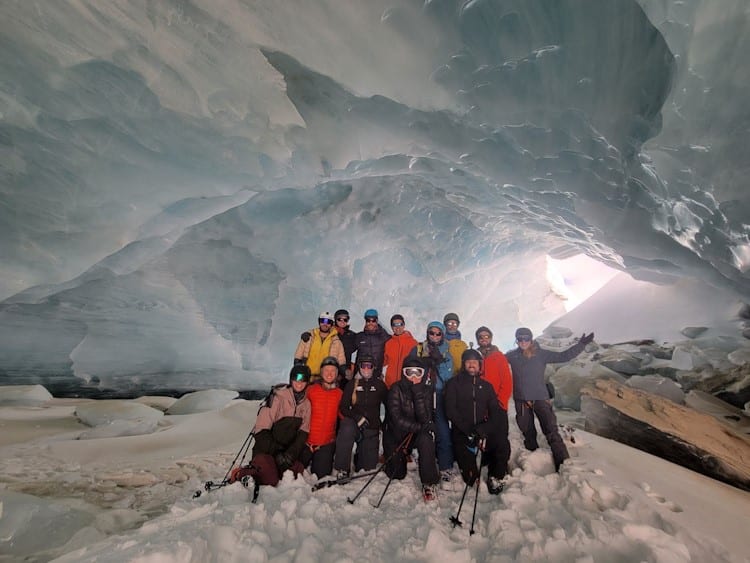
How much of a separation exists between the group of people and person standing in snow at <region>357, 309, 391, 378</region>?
1.63 feet

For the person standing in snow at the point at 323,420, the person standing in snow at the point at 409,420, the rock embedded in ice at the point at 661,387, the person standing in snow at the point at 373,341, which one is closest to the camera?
the person standing in snow at the point at 409,420

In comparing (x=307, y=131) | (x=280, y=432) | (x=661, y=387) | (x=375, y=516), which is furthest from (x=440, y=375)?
(x=661, y=387)

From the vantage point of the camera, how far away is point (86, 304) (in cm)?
805

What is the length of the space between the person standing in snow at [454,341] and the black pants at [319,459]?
1.80 m

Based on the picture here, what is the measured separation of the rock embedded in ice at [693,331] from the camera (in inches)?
390

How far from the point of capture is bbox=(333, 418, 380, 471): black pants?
3711 millimetres

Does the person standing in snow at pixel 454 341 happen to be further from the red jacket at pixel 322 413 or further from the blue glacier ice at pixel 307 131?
the blue glacier ice at pixel 307 131

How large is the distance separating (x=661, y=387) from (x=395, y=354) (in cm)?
666

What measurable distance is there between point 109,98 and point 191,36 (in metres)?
1.36

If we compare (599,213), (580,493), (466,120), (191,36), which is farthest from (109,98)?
(599,213)

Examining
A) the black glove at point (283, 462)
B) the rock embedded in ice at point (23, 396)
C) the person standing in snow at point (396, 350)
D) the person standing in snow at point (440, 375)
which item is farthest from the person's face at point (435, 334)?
the rock embedded in ice at point (23, 396)

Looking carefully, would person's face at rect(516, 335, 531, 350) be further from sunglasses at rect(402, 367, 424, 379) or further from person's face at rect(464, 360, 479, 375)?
sunglasses at rect(402, 367, 424, 379)

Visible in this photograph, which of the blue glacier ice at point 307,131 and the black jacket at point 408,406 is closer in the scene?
the black jacket at point 408,406

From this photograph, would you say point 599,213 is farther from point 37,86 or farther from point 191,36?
point 37,86
